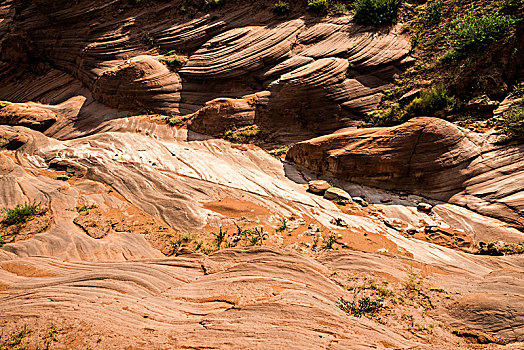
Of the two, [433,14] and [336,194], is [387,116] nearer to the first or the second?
[336,194]

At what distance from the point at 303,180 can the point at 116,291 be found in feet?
23.0

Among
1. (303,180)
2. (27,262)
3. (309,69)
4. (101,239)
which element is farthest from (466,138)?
(27,262)

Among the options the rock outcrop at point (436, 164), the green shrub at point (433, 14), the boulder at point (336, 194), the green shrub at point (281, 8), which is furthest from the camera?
the green shrub at point (281, 8)

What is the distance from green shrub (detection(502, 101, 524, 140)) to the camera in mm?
7793

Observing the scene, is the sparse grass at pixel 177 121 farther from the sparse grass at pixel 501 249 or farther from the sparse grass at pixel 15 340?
the sparse grass at pixel 501 249

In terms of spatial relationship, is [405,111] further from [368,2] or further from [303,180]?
[368,2]

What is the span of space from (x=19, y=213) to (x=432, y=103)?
508 inches

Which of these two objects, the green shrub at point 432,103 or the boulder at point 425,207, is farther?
the green shrub at point 432,103

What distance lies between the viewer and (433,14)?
13.1 metres

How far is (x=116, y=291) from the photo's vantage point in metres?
4.02

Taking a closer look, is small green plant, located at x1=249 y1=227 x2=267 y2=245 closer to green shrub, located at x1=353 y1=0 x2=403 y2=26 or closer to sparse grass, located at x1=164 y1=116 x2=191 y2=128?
sparse grass, located at x1=164 y1=116 x2=191 y2=128

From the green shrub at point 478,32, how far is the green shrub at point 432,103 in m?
2.19

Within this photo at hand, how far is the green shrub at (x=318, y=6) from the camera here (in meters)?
14.9

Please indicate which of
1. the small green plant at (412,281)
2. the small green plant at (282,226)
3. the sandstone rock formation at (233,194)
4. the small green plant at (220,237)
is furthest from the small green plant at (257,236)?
the small green plant at (412,281)
